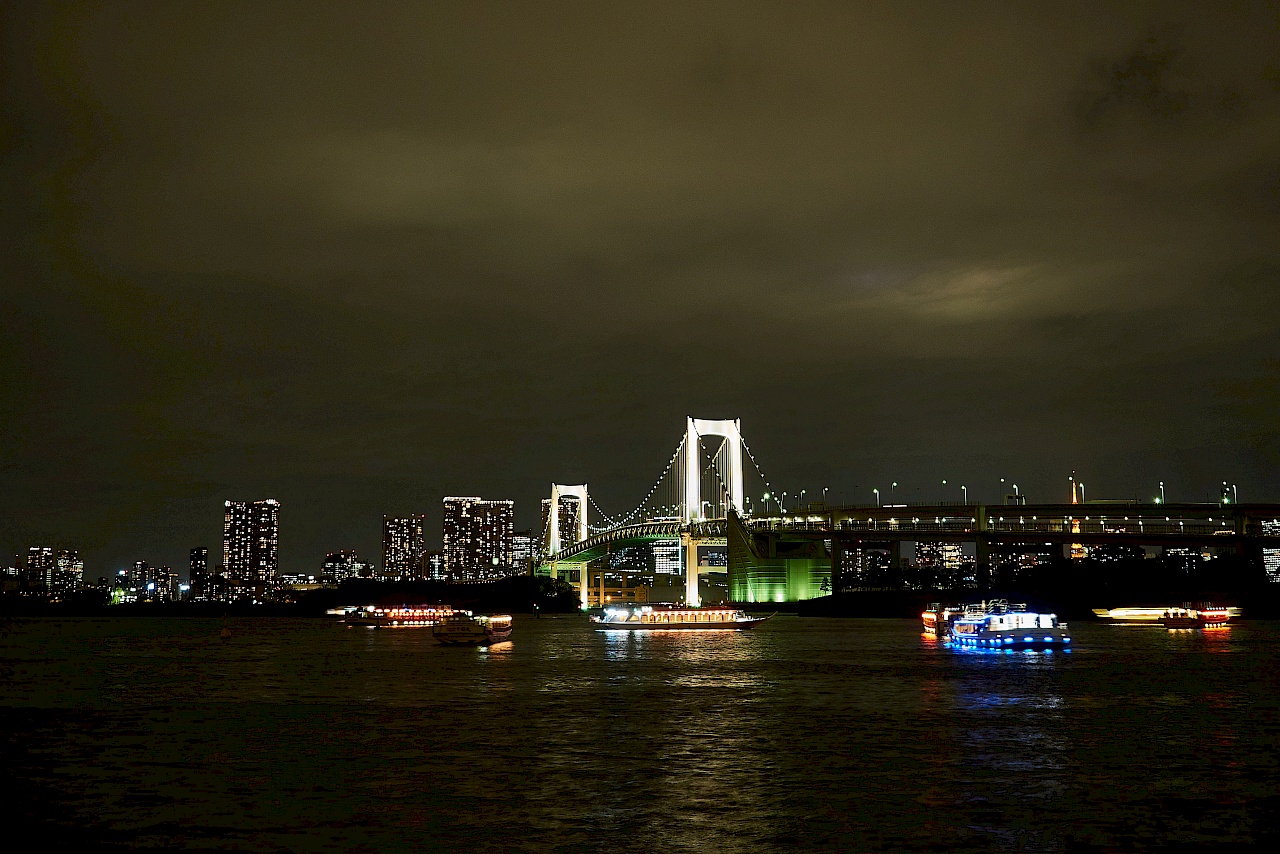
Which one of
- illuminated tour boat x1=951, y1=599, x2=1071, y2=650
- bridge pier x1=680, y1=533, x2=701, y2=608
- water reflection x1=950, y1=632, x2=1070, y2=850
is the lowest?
water reflection x1=950, y1=632, x2=1070, y2=850

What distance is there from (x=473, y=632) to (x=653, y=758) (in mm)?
45629

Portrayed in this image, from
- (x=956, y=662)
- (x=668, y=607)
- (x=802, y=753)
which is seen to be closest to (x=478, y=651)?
(x=956, y=662)

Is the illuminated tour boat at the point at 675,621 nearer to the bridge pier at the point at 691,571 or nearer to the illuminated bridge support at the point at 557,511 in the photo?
the bridge pier at the point at 691,571

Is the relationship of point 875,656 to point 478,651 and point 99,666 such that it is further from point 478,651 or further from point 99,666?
point 99,666

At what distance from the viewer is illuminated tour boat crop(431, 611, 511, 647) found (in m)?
62.4

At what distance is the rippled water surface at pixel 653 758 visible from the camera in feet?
47.7

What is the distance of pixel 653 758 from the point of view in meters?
20.7

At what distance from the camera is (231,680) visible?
1535 inches

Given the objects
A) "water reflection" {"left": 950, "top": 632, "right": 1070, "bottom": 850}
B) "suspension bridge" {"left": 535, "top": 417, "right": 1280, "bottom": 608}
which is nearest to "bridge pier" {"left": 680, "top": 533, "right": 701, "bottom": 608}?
"suspension bridge" {"left": 535, "top": 417, "right": 1280, "bottom": 608}

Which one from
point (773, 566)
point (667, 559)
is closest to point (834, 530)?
point (773, 566)

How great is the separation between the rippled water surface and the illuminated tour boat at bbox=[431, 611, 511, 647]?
Result: 19.9 m

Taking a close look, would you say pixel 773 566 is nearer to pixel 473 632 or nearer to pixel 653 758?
pixel 473 632

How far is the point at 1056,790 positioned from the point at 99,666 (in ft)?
132

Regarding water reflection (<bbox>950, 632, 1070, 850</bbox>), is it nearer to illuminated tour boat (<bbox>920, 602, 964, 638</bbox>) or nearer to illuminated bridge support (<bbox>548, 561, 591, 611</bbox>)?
illuminated tour boat (<bbox>920, 602, 964, 638</bbox>)
